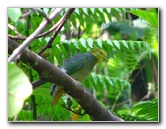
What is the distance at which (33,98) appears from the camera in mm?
2170

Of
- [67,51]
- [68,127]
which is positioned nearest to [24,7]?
[67,51]

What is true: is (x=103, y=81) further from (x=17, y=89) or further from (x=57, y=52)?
(x=17, y=89)

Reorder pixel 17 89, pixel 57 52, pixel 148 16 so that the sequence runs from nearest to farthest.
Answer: pixel 17 89
pixel 148 16
pixel 57 52

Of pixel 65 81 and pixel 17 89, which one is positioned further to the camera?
pixel 65 81

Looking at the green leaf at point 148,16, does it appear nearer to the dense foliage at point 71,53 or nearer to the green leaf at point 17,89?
the dense foliage at point 71,53

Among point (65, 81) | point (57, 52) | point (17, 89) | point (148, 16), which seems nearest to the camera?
point (17, 89)

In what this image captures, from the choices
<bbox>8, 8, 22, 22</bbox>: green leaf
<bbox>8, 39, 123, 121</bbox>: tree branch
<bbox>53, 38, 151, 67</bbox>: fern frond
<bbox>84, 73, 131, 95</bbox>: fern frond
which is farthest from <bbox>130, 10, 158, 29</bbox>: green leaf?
<bbox>8, 8, 22, 22</bbox>: green leaf

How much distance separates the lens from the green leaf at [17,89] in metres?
1.07

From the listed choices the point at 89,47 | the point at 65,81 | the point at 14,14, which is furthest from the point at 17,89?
the point at 89,47

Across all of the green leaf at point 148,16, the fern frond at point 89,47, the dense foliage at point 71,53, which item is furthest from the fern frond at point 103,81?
the green leaf at point 148,16

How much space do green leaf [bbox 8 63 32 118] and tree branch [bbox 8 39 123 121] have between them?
400mm

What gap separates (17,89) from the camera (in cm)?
110

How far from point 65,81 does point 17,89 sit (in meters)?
0.58
